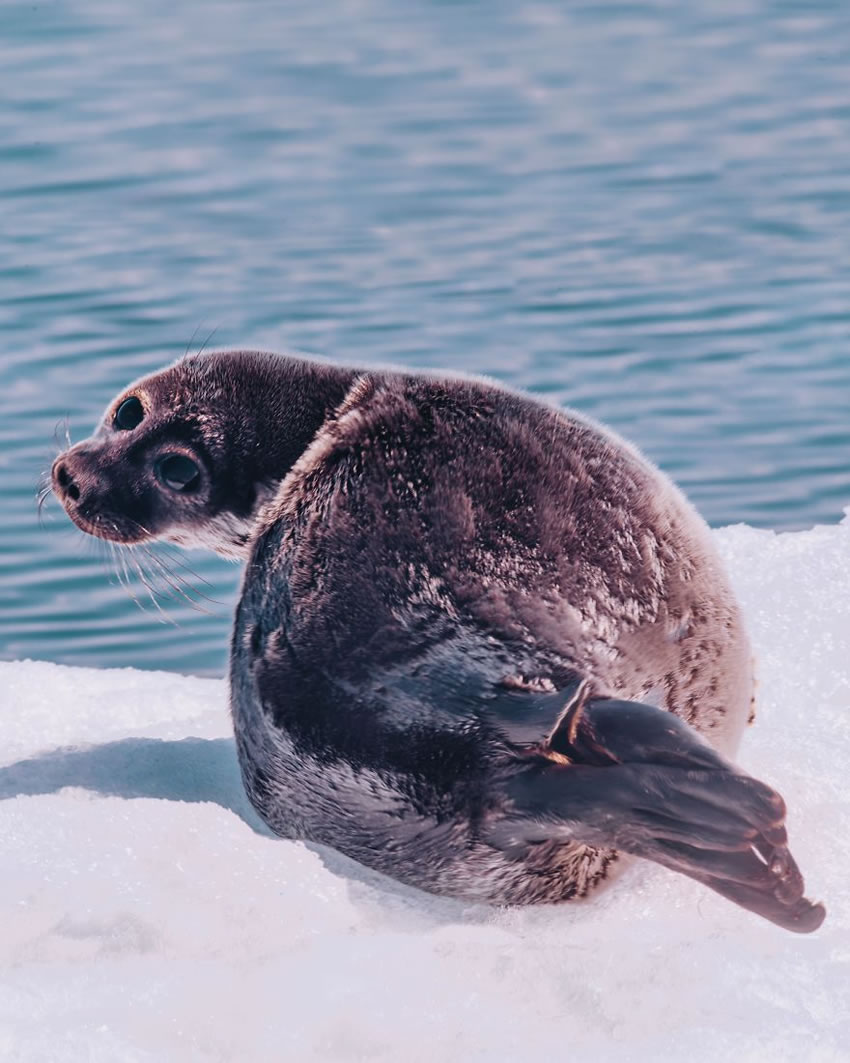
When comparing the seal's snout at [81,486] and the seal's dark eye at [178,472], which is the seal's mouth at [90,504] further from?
the seal's dark eye at [178,472]

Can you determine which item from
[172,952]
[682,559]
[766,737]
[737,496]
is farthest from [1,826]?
[737,496]

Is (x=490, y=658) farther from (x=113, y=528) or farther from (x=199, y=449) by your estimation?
(x=113, y=528)

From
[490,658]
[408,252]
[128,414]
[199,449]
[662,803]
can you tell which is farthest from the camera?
[408,252]

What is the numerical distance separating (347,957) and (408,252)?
6.93 metres

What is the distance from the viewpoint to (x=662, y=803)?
3.29 meters

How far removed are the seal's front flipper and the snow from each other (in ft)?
0.59

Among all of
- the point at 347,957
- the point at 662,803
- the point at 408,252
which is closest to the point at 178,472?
the point at 347,957

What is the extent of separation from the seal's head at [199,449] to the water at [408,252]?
4.96ft

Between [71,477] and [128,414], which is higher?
[128,414]

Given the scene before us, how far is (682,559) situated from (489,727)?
57cm

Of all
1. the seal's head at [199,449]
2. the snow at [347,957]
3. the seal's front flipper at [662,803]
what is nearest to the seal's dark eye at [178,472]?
the seal's head at [199,449]

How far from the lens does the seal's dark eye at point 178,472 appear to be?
4109 millimetres

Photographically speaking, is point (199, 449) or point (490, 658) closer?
point (490, 658)

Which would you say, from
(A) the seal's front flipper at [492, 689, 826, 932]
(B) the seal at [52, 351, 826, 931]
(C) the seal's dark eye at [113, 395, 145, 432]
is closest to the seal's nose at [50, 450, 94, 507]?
(C) the seal's dark eye at [113, 395, 145, 432]
